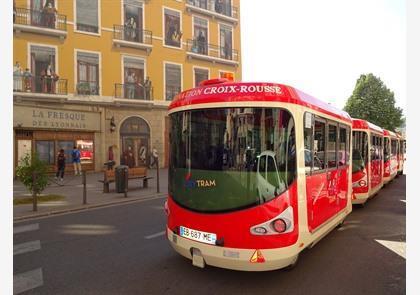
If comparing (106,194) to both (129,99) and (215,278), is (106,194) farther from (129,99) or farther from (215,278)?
(129,99)

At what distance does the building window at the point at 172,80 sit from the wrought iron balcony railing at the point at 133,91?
62.7 inches

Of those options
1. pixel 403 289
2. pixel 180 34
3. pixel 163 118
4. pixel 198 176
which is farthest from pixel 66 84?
pixel 403 289

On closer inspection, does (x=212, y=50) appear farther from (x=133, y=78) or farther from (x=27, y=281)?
(x=27, y=281)

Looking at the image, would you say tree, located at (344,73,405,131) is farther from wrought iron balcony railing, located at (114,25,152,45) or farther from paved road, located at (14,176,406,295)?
paved road, located at (14,176,406,295)

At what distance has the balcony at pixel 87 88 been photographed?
1995cm

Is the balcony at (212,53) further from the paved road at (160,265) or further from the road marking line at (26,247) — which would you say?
the road marking line at (26,247)

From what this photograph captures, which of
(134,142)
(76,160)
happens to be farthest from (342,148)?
(134,142)

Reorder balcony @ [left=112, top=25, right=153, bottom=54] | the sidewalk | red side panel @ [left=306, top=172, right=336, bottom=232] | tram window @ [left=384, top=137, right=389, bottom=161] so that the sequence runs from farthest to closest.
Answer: balcony @ [left=112, top=25, right=153, bottom=54] → tram window @ [left=384, top=137, right=389, bottom=161] → the sidewalk → red side panel @ [left=306, top=172, right=336, bottom=232]

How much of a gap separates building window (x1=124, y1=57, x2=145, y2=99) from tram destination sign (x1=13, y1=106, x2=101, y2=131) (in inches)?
108

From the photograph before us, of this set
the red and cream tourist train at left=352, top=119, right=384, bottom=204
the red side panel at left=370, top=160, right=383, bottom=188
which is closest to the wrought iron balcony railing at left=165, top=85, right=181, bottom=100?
the red side panel at left=370, top=160, right=383, bottom=188

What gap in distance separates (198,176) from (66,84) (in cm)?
1776

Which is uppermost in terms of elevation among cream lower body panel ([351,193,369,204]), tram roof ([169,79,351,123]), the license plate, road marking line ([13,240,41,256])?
tram roof ([169,79,351,123])

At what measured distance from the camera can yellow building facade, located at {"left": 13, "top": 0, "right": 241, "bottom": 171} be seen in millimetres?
18328

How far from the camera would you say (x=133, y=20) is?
2223 centimetres
